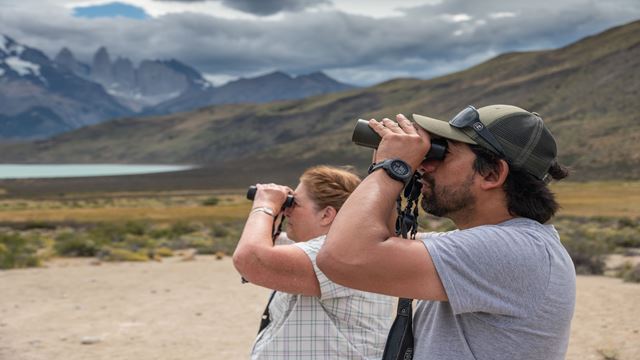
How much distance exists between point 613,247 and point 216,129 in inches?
7016

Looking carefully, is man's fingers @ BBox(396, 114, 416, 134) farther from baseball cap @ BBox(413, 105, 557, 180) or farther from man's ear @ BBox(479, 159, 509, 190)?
man's ear @ BBox(479, 159, 509, 190)

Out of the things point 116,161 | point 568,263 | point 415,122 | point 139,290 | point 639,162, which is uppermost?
point 415,122

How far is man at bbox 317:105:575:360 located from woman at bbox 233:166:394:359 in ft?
1.39

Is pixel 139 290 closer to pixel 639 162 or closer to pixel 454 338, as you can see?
pixel 454 338

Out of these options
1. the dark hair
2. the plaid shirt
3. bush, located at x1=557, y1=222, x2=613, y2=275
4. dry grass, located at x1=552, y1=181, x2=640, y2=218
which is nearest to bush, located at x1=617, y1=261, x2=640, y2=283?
bush, located at x1=557, y1=222, x2=613, y2=275

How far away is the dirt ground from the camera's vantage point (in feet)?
26.6

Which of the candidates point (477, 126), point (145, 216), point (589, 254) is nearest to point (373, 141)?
point (477, 126)

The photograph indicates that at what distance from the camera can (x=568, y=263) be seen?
185 cm

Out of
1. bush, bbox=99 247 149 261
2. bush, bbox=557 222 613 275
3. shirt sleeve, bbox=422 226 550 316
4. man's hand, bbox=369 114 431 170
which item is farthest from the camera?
bush, bbox=99 247 149 261

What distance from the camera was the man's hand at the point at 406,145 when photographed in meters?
1.83

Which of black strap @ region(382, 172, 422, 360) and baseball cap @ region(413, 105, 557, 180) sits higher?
baseball cap @ region(413, 105, 557, 180)

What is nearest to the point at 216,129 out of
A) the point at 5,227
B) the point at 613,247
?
the point at 5,227

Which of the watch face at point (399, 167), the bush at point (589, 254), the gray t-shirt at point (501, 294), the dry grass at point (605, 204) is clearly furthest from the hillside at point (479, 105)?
the watch face at point (399, 167)

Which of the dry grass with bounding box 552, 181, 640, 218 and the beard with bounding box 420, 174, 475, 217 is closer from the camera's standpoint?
the beard with bounding box 420, 174, 475, 217
